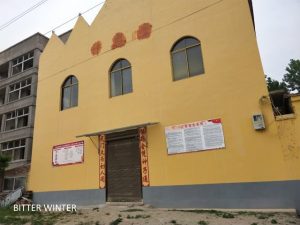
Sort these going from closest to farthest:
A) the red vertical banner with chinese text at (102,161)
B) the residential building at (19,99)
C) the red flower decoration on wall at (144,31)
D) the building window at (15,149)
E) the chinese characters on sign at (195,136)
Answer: the chinese characters on sign at (195,136) → the red vertical banner with chinese text at (102,161) → the red flower decoration on wall at (144,31) → the residential building at (19,99) → the building window at (15,149)

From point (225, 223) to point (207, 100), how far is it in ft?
15.5

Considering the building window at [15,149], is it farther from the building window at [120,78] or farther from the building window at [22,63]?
the building window at [120,78]

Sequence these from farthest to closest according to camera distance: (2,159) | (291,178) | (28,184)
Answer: (2,159) → (28,184) → (291,178)

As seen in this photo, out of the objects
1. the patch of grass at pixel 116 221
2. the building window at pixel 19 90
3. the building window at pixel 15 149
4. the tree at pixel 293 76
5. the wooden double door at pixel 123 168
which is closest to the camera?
the patch of grass at pixel 116 221

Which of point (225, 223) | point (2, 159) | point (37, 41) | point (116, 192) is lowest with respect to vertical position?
point (225, 223)

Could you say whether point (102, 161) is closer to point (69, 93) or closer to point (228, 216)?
point (69, 93)

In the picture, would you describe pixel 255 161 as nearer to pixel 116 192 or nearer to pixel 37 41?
pixel 116 192

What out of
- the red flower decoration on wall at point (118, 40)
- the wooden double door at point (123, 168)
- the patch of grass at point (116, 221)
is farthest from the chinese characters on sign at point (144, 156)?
the red flower decoration on wall at point (118, 40)

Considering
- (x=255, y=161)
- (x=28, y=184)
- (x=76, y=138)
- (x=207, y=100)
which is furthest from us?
(x=28, y=184)

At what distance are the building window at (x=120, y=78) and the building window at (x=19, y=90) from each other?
14.1 m

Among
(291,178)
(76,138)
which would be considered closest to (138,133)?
(76,138)

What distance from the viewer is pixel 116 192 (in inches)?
465

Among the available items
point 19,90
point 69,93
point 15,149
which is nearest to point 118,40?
point 69,93

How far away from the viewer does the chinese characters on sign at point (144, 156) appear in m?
11.1
